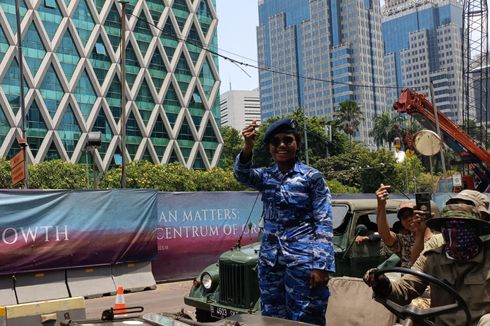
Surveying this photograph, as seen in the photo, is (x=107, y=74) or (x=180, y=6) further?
(x=180, y=6)

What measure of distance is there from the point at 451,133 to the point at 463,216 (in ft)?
79.0

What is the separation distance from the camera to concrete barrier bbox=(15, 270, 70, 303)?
34.9ft

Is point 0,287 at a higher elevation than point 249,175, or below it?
below

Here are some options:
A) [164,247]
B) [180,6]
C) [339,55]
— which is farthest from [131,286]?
[339,55]

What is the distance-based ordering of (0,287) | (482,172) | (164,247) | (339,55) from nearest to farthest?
(0,287) < (164,247) < (482,172) < (339,55)

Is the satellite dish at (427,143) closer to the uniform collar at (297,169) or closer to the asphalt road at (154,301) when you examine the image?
the asphalt road at (154,301)

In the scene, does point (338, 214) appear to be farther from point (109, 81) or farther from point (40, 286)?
point (109, 81)

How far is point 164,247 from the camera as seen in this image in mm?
13336

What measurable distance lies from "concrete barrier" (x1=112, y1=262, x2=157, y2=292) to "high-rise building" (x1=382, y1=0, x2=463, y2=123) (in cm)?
16592

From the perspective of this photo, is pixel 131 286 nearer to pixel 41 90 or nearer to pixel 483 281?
pixel 483 281

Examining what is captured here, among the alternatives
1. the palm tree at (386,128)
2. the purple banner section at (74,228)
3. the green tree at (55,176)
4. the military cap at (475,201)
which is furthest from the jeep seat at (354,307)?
the palm tree at (386,128)

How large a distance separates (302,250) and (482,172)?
84.7 feet

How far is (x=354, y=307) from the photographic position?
4.79 metres

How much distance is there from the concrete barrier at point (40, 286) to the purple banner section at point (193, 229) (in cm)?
250
